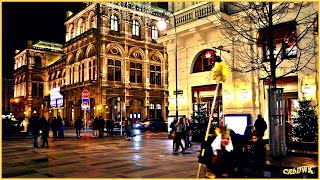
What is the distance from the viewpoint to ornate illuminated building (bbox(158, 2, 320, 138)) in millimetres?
17547

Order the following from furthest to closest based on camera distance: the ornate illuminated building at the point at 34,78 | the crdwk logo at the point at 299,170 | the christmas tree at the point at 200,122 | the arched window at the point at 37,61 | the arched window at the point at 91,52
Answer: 1. the arched window at the point at 37,61
2. the ornate illuminated building at the point at 34,78
3. the arched window at the point at 91,52
4. the christmas tree at the point at 200,122
5. the crdwk logo at the point at 299,170

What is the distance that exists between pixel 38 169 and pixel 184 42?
15.3 m

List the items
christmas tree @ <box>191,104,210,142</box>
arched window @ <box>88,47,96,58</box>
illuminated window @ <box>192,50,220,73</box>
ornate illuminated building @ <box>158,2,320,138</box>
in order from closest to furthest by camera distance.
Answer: ornate illuminated building @ <box>158,2,320,138</box> → christmas tree @ <box>191,104,210,142</box> → illuminated window @ <box>192,50,220,73</box> → arched window @ <box>88,47,96,58</box>

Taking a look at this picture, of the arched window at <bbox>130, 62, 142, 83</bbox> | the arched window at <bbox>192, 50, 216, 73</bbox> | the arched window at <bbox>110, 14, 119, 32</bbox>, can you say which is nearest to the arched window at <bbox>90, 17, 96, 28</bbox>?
the arched window at <bbox>110, 14, 119, 32</bbox>

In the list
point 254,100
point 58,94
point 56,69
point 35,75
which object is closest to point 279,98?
point 254,100

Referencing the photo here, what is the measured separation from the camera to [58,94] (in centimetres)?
5953

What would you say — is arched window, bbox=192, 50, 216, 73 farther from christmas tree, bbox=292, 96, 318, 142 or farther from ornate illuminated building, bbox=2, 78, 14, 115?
ornate illuminated building, bbox=2, 78, 14, 115

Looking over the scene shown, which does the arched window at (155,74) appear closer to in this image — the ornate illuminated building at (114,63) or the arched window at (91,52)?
the ornate illuminated building at (114,63)

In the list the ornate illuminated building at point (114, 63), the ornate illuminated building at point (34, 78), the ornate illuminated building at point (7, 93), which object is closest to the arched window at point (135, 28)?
the ornate illuminated building at point (114, 63)

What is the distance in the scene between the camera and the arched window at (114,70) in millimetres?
51031

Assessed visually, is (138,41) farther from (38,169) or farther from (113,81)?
(38,169)

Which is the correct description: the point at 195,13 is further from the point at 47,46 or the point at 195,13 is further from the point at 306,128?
the point at 47,46

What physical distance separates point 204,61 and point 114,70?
30.5 metres

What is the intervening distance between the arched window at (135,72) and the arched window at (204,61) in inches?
1222
